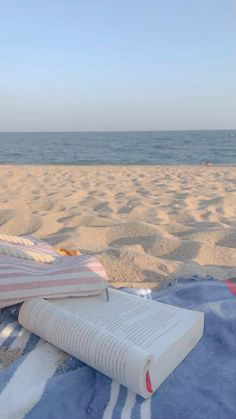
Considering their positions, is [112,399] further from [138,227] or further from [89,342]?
[138,227]

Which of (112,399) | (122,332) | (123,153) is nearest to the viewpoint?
(112,399)

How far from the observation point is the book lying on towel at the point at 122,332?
109 cm

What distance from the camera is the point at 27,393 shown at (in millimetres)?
1138

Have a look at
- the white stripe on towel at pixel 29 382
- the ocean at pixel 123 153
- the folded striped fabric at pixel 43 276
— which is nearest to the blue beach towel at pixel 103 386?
the white stripe on towel at pixel 29 382

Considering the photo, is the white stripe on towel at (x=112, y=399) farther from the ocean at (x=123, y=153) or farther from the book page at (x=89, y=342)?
the ocean at (x=123, y=153)

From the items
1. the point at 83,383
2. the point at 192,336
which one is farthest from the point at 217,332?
the point at 83,383

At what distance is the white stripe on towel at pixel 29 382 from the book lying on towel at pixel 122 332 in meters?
0.05

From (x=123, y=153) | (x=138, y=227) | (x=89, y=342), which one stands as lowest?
(x=123, y=153)

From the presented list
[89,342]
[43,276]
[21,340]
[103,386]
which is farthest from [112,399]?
[43,276]

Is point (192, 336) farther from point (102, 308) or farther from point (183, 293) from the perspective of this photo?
point (183, 293)

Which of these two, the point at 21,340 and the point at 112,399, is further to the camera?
the point at 21,340

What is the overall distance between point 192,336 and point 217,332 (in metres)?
0.15

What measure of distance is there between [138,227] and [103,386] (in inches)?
71.6

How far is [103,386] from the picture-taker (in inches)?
45.9
